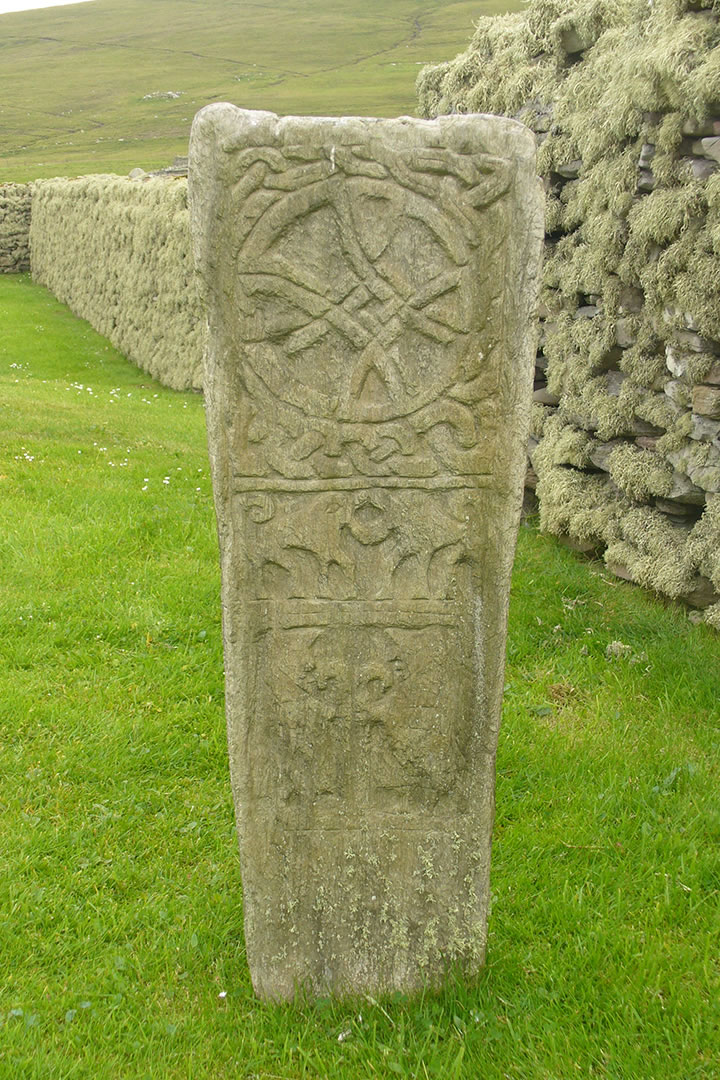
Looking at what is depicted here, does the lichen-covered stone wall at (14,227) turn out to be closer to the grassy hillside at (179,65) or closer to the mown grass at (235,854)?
the grassy hillside at (179,65)

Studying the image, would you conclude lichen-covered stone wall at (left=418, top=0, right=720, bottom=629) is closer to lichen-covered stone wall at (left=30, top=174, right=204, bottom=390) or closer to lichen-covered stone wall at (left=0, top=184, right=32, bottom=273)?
lichen-covered stone wall at (left=30, top=174, right=204, bottom=390)

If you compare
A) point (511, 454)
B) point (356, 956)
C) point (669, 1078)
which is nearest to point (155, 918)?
point (356, 956)

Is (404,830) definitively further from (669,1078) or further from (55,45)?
(55,45)

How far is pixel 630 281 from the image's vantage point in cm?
578

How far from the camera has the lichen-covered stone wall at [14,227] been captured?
28.0 meters

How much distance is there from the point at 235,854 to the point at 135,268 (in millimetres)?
15451

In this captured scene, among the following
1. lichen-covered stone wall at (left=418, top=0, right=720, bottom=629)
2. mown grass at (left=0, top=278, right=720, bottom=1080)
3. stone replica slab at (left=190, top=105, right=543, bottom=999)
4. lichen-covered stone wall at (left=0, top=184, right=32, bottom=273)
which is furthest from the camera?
lichen-covered stone wall at (left=0, top=184, right=32, bottom=273)

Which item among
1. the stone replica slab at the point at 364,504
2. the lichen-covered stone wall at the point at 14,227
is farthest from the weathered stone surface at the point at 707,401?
the lichen-covered stone wall at the point at 14,227

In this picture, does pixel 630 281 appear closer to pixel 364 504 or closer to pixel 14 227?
pixel 364 504

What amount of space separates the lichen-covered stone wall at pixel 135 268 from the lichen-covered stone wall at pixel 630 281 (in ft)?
23.3

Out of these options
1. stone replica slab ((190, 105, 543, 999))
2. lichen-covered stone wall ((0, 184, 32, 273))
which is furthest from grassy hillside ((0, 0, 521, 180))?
stone replica slab ((190, 105, 543, 999))

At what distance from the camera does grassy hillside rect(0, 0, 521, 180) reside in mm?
60750

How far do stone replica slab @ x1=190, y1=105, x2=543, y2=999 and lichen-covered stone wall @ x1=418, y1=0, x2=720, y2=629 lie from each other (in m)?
2.69

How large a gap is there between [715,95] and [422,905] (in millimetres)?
4099
